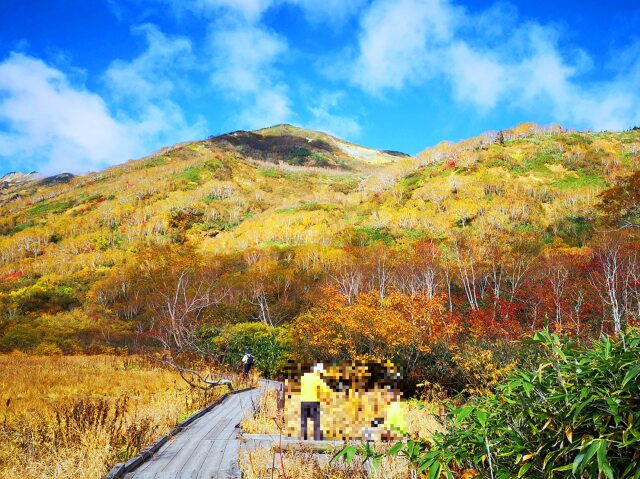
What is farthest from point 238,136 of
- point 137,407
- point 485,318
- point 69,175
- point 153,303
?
point 137,407

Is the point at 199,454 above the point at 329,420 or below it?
below

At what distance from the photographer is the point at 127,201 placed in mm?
82500

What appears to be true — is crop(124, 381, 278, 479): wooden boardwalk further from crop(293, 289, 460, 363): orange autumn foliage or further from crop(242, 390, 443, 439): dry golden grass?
crop(293, 289, 460, 363): orange autumn foliage

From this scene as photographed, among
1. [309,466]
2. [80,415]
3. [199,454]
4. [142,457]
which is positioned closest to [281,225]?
[80,415]

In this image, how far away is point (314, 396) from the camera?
536 centimetres

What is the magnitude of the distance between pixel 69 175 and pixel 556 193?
20759 cm

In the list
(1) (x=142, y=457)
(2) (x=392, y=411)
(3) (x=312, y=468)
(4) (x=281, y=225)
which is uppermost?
(4) (x=281, y=225)

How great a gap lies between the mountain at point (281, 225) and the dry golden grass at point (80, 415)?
1566cm

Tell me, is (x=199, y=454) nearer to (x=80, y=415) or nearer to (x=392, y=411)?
(x=80, y=415)

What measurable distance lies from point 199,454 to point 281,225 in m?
55.7

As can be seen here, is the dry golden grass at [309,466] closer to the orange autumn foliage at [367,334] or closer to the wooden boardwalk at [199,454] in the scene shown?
the wooden boardwalk at [199,454]

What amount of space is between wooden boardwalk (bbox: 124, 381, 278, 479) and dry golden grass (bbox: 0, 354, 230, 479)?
43 cm

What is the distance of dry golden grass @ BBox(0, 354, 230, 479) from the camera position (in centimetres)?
515

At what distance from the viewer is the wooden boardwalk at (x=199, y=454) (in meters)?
4.87
